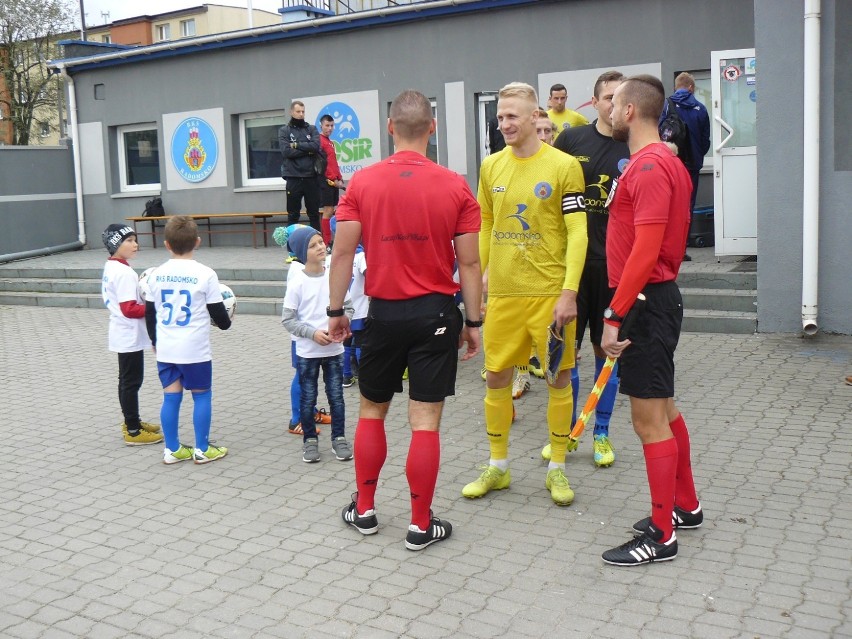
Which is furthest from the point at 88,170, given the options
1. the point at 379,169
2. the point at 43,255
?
the point at 379,169

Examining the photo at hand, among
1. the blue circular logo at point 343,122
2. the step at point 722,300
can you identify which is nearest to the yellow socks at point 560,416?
the step at point 722,300

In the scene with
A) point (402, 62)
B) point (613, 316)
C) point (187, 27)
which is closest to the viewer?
point (613, 316)

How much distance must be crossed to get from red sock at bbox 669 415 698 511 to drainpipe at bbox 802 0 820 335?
470 cm

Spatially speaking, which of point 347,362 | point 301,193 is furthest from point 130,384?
point 301,193

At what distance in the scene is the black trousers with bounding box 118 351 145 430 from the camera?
664 centimetres

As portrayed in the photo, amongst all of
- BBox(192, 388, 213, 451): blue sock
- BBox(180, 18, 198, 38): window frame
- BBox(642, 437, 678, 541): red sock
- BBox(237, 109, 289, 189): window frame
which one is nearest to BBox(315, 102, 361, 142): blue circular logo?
BBox(237, 109, 289, 189): window frame

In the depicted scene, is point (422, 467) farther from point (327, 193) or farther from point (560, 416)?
point (327, 193)

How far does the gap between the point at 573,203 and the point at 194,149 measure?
14.2 meters

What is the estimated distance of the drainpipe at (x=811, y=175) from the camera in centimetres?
843

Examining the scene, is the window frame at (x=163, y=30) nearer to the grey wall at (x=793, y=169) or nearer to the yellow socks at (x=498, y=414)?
the grey wall at (x=793, y=169)

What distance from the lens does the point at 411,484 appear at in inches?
180

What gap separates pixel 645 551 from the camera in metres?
4.29

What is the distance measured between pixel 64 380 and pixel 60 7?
2684 centimetres

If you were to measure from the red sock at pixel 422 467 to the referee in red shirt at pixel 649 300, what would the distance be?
2.89 feet
